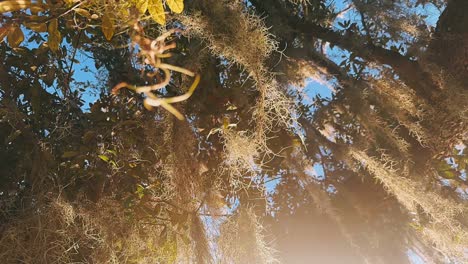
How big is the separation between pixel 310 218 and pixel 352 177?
20.6 inches

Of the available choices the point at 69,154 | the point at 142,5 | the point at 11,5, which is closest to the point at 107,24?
the point at 142,5

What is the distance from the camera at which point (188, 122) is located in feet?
4.33

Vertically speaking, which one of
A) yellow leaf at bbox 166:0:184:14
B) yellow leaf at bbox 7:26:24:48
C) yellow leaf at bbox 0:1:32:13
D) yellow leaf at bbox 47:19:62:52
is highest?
yellow leaf at bbox 47:19:62:52

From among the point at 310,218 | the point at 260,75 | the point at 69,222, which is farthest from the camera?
the point at 310,218

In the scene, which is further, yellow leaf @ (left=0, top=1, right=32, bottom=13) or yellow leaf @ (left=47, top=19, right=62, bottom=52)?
yellow leaf @ (left=47, top=19, right=62, bottom=52)

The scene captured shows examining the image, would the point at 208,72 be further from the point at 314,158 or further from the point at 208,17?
the point at 314,158

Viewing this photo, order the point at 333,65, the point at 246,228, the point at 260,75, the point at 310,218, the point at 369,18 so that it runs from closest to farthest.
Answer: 1. the point at 260,75
2. the point at 246,228
3. the point at 369,18
4. the point at 333,65
5. the point at 310,218

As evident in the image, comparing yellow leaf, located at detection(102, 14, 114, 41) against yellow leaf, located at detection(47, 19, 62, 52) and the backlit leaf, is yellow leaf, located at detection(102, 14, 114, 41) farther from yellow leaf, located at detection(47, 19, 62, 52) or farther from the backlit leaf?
the backlit leaf

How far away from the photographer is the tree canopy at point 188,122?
1.04 m

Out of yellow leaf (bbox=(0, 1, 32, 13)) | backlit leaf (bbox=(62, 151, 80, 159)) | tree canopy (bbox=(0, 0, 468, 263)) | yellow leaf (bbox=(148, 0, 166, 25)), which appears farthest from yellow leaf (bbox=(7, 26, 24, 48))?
backlit leaf (bbox=(62, 151, 80, 159))

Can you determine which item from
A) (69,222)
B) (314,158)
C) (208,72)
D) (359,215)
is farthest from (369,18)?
(69,222)

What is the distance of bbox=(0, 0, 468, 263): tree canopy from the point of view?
3.40 feet

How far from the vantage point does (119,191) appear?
125cm

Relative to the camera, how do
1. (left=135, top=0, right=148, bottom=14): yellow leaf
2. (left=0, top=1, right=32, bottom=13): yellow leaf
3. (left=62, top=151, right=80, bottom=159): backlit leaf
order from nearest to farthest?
(left=0, top=1, right=32, bottom=13): yellow leaf < (left=135, top=0, right=148, bottom=14): yellow leaf < (left=62, top=151, right=80, bottom=159): backlit leaf
